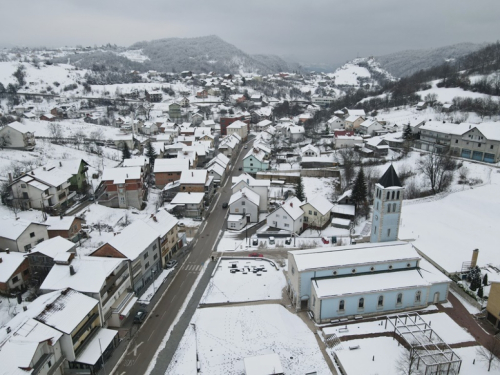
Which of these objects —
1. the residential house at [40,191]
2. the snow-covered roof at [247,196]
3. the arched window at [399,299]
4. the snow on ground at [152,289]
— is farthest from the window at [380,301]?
the residential house at [40,191]

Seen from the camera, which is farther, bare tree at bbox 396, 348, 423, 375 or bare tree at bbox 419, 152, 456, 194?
bare tree at bbox 419, 152, 456, 194

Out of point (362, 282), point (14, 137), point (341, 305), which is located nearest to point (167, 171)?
point (14, 137)

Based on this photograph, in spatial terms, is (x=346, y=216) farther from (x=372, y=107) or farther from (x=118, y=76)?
(x=118, y=76)

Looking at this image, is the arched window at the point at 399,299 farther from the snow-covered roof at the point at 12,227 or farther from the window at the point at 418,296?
the snow-covered roof at the point at 12,227

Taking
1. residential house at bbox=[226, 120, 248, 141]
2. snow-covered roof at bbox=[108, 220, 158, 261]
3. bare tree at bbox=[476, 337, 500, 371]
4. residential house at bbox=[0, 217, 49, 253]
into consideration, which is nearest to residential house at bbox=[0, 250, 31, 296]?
residential house at bbox=[0, 217, 49, 253]

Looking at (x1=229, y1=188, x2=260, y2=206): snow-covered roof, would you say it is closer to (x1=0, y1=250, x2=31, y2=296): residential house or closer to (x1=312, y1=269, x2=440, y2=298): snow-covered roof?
(x1=312, y1=269, x2=440, y2=298): snow-covered roof

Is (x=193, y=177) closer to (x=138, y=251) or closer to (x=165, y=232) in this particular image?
(x=165, y=232)
